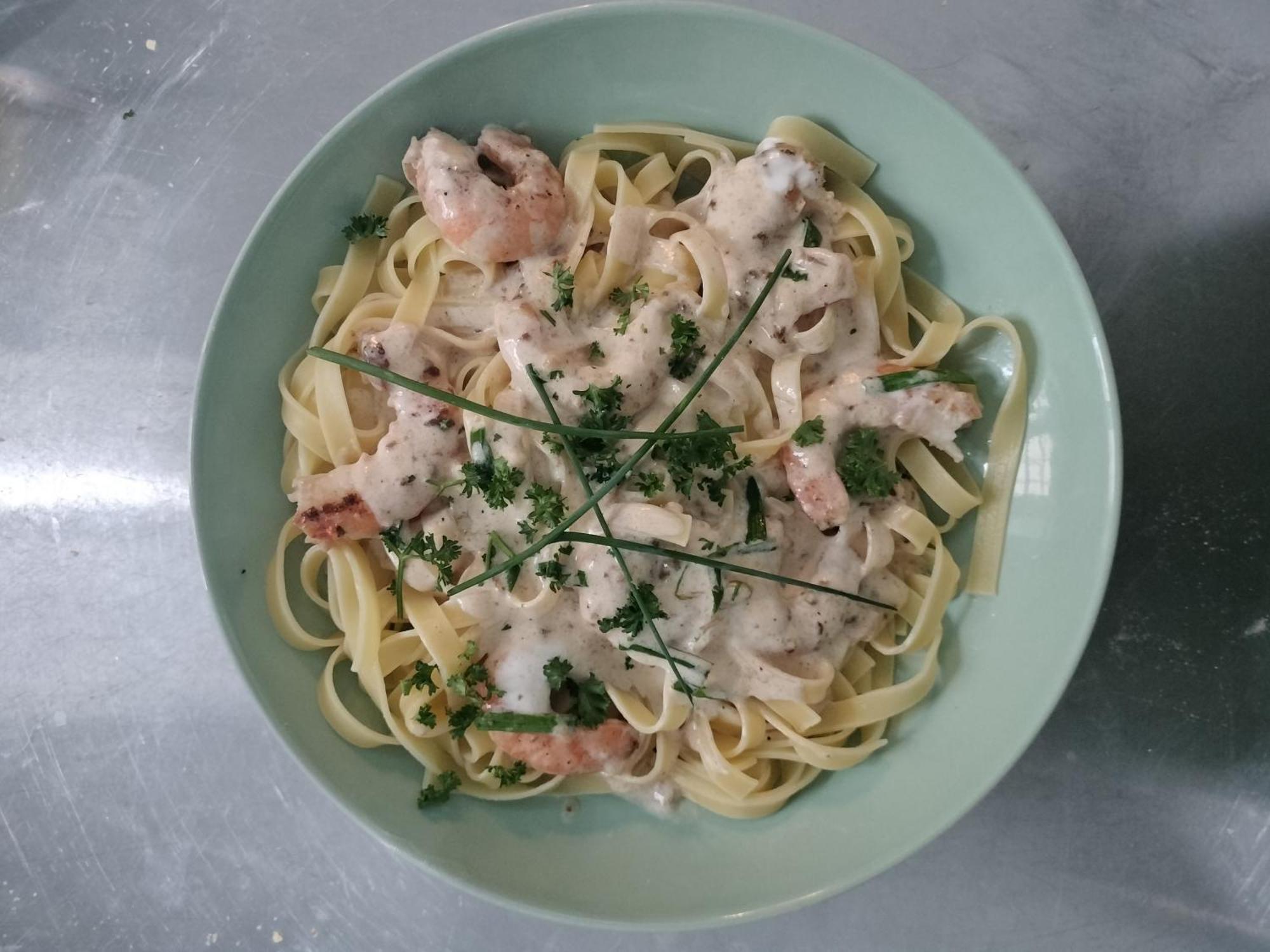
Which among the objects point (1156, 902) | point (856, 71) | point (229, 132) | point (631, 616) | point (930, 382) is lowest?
point (1156, 902)

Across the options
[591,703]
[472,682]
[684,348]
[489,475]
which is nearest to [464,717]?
[472,682]

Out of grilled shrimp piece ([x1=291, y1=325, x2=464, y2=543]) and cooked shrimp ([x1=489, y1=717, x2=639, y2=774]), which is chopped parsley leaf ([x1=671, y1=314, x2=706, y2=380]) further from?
cooked shrimp ([x1=489, y1=717, x2=639, y2=774])

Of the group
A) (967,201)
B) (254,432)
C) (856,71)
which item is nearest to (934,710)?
(967,201)

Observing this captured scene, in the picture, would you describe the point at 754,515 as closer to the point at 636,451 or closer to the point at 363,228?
the point at 636,451

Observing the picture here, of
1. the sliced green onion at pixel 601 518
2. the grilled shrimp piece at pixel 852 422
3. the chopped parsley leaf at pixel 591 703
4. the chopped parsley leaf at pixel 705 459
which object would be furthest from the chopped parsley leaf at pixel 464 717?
the grilled shrimp piece at pixel 852 422

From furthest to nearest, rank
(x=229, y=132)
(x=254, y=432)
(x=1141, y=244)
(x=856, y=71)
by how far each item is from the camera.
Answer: (x=229, y=132), (x=1141, y=244), (x=254, y=432), (x=856, y=71)

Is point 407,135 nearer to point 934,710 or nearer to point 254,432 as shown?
point 254,432

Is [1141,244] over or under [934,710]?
over
